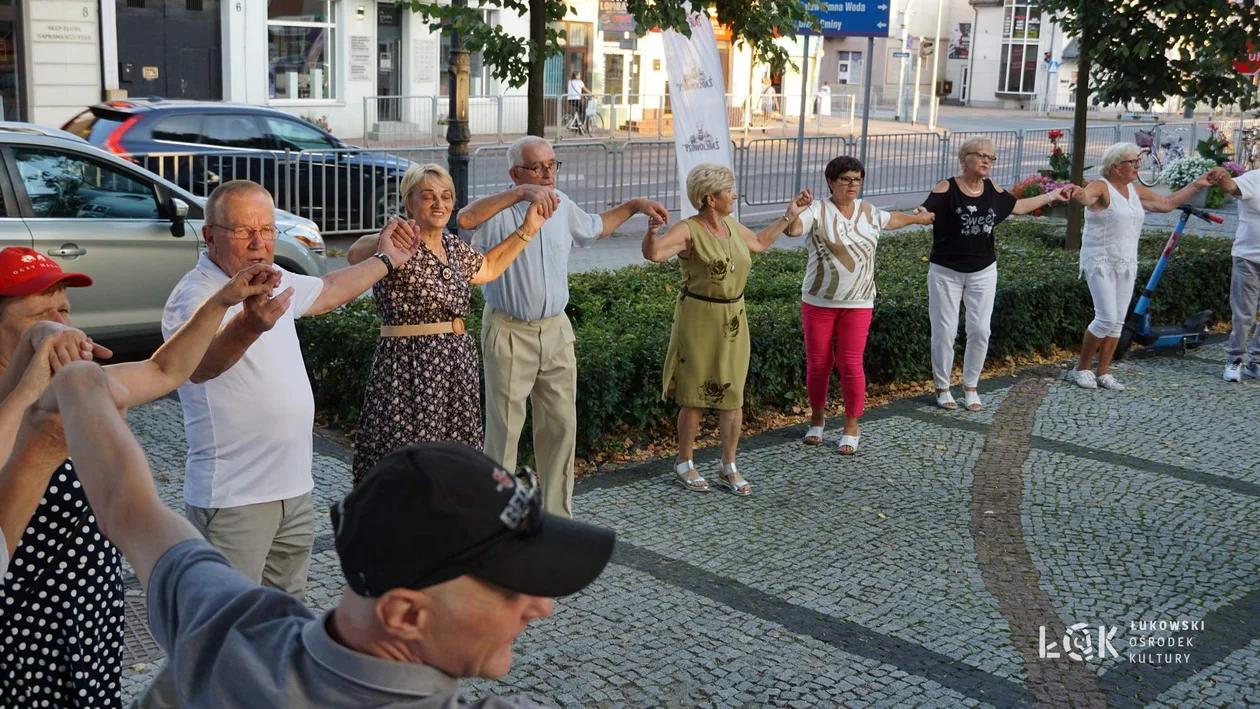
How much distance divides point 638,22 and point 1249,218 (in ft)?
16.6

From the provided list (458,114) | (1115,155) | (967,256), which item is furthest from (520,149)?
(1115,155)

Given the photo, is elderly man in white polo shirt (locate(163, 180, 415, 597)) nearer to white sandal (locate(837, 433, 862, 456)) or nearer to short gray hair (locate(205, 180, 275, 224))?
short gray hair (locate(205, 180, 275, 224))

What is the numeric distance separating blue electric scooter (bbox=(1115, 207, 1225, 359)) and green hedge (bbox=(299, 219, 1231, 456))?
1.32 feet

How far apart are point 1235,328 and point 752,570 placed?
606 cm

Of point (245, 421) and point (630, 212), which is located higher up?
point (630, 212)

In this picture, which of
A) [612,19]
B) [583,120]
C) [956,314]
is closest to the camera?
[956,314]

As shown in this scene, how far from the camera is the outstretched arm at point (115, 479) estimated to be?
2.01m

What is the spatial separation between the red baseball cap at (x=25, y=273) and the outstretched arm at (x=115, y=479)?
970 millimetres

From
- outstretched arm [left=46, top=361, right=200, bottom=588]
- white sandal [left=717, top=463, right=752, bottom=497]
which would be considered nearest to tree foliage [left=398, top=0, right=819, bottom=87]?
white sandal [left=717, top=463, right=752, bottom=497]

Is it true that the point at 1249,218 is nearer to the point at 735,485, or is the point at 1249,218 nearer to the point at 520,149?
the point at 735,485

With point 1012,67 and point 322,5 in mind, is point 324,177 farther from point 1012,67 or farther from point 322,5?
point 1012,67

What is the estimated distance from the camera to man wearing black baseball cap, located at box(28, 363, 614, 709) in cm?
161

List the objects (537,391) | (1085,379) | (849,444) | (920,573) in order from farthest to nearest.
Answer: (1085,379), (849,444), (537,391), (920,573)

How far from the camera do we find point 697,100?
11.2 m
